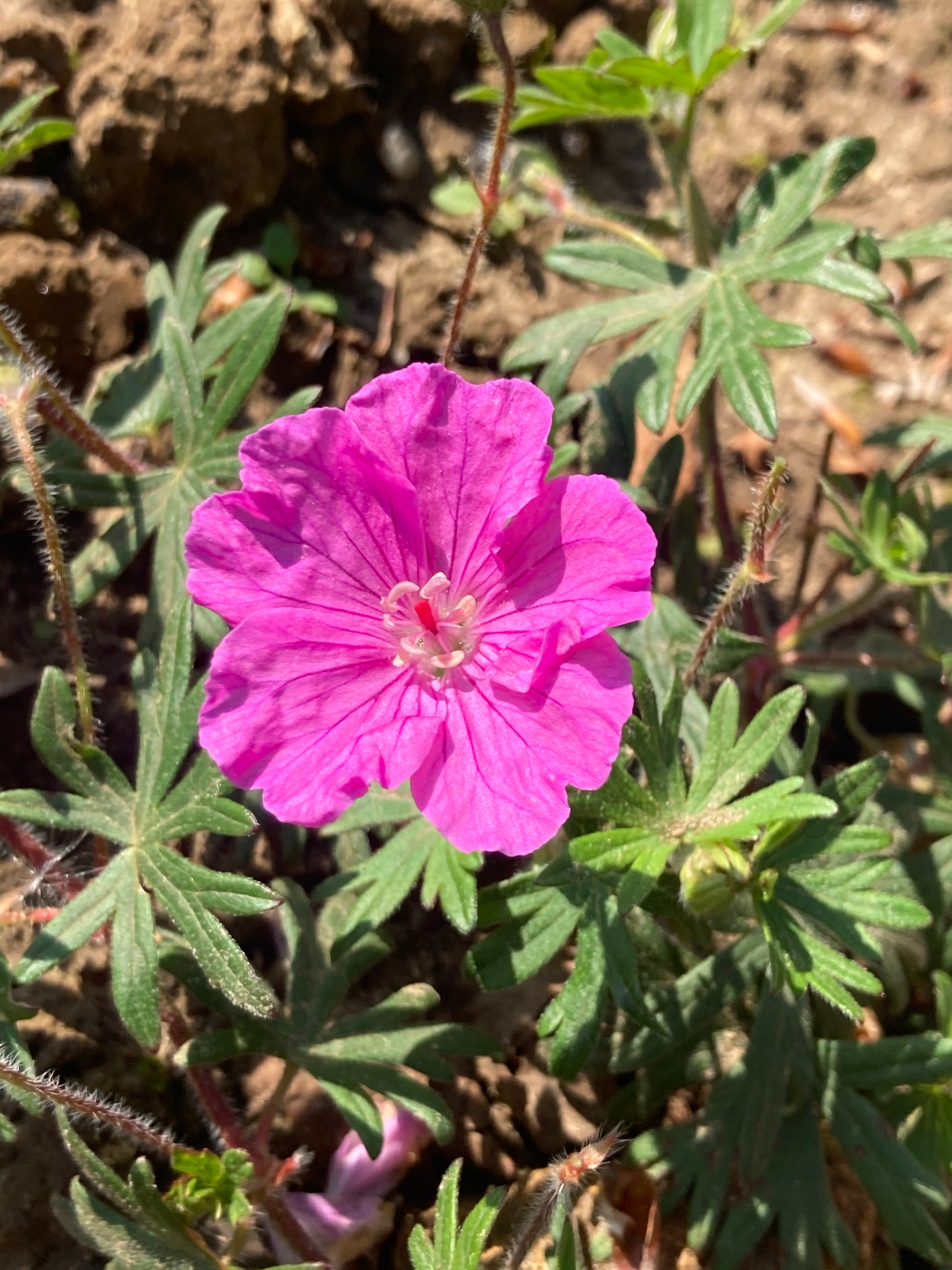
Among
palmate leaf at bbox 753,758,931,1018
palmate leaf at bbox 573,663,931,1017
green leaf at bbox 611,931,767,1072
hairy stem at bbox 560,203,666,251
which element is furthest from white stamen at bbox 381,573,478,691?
hairy stem at bbox 560,203,666,251

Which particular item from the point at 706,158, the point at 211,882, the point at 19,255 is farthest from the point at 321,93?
the point at 211,882

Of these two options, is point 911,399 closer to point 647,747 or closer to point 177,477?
point 647,747

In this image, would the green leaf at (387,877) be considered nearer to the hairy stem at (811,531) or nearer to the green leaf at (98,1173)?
the green leaf at (98,1173)

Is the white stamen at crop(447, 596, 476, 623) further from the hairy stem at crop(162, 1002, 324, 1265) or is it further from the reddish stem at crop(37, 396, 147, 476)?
the hairy stem at crop(162, 1002, 324, 1265)

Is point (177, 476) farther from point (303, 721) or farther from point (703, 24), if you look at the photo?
point (703, 24)

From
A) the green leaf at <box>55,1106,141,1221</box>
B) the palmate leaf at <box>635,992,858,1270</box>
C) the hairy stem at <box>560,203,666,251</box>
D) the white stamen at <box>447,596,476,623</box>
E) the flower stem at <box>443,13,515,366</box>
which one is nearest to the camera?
the green leaf at <box>55,1106,141,1221</box>
